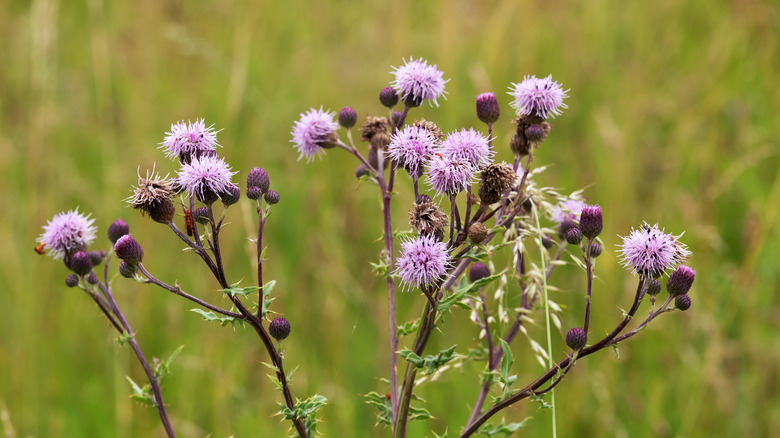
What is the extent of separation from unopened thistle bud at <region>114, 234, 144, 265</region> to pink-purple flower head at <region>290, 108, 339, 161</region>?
736mm

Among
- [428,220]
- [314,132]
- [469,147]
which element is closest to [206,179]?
[314,132]

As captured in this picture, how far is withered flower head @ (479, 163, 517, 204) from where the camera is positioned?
213 cm

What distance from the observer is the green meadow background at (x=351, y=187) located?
4000 millimetres

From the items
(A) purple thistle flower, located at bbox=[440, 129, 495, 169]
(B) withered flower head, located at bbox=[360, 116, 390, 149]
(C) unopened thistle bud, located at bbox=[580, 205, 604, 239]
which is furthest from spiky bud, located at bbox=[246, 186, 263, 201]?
(C) unopened thistle bud, located at bbox=[580, 205, 604, 239]

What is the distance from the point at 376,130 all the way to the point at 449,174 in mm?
484

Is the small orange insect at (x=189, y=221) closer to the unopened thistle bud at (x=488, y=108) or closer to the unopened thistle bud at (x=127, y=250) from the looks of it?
the unopened thistle bud at (x=127, y=250)

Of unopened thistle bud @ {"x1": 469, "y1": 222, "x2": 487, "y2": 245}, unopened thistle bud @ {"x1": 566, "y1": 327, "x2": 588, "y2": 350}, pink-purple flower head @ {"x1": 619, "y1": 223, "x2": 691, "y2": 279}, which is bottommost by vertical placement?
unopened thistle bud @ {"x1": 566, "y1": 327, "x2": 588, "y2": 350}

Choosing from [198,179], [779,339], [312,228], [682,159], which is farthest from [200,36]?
[779,339]

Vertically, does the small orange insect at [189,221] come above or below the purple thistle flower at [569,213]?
below

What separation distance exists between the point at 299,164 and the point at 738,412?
3538mm

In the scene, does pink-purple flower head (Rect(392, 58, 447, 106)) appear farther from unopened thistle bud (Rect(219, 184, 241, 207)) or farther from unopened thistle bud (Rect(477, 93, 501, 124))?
unopened thistle bud (Rect(219, 184, 241, 207))

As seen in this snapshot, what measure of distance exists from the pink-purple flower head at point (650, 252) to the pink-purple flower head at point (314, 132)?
1148 millimetres

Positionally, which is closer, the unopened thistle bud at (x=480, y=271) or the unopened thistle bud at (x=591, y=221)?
the unopened thistle bud at (x=591, y=221)

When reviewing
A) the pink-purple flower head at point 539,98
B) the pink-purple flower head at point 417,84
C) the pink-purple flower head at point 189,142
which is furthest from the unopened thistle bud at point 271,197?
the pink-purple flower head at point 539,98
